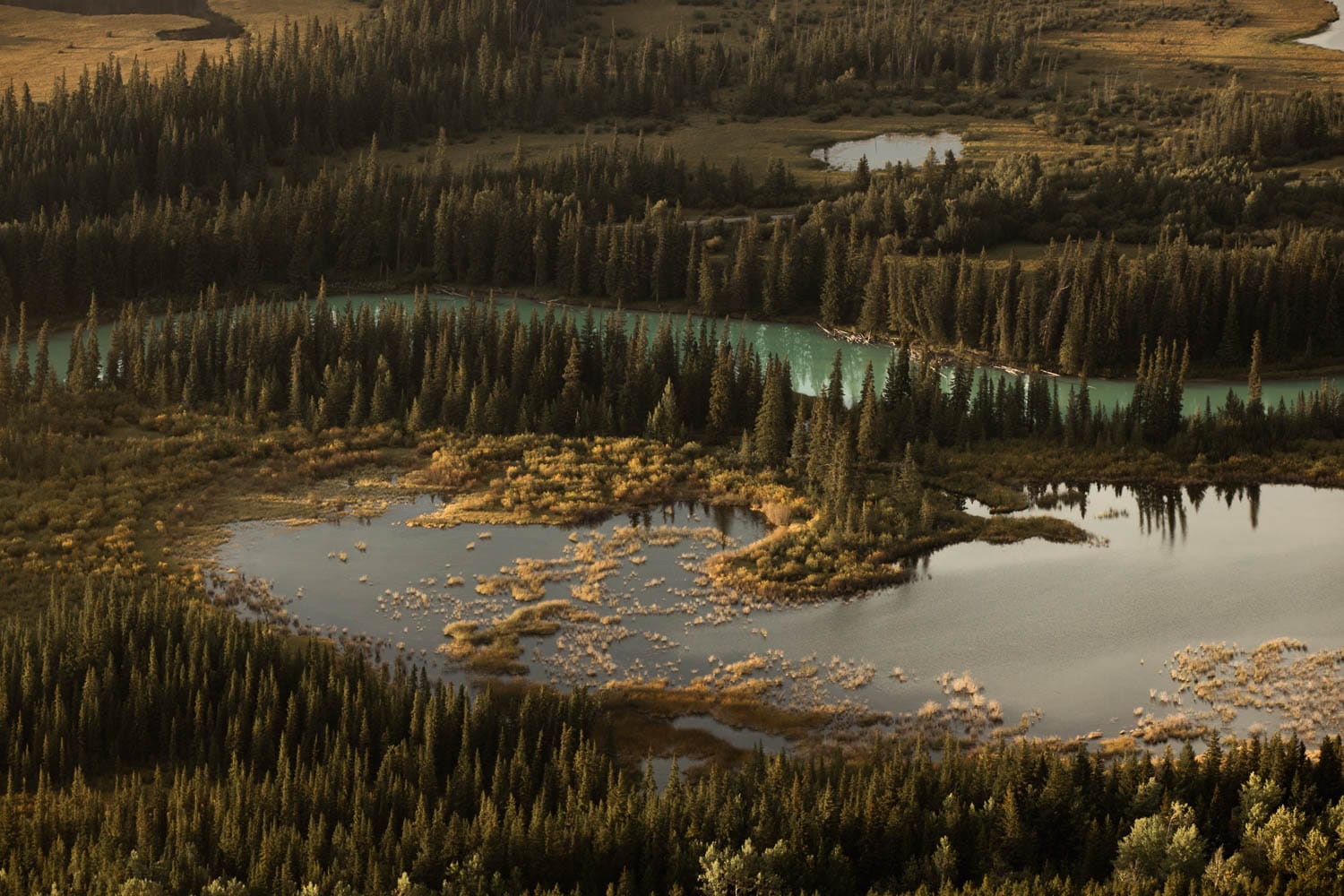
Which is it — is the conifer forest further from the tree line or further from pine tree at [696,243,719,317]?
pine tree at [696,243,719,317]

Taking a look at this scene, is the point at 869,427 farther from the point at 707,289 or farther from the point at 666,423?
the point at 707,289

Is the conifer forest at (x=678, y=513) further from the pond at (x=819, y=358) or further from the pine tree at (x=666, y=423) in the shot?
the pond at (x=819, y=358)

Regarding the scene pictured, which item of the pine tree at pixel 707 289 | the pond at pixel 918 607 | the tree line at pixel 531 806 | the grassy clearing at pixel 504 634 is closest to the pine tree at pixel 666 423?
the pond at pixel 918 607

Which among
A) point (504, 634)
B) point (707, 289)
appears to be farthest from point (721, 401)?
point (707, 289)

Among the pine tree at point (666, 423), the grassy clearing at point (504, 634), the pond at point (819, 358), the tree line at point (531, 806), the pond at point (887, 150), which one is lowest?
the pond at point (819, 358)

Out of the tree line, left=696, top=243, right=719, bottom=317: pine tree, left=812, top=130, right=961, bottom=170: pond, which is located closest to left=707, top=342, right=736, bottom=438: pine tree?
left=696, top=243, right=719, bottom=317: pine tree

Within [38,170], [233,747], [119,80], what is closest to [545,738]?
[233,747]
